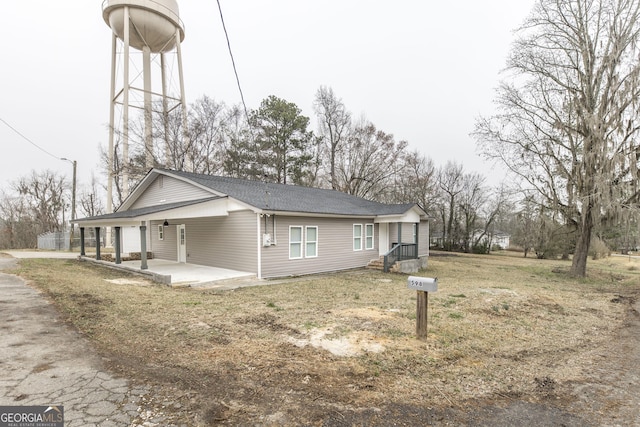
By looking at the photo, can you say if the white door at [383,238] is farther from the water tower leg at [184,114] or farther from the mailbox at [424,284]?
the water tower leg at [184,114]

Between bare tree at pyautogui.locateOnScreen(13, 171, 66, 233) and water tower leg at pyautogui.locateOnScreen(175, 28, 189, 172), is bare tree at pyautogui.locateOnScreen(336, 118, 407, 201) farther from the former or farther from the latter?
bare tree at pyautogui.locateOnScreen(13, 171, 66, 233)

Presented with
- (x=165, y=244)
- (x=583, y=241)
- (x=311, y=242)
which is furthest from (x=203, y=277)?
(x=583, y=241)

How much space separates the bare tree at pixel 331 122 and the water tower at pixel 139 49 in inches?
467

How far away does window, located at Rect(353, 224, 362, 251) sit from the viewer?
15047 mm

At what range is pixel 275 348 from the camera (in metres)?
4.22

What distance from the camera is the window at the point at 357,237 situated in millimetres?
15047

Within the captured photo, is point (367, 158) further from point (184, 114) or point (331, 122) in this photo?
point (184, 114)

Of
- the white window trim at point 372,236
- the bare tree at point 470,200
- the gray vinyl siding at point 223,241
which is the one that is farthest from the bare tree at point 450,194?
the gray vinyl siding at point 223,241

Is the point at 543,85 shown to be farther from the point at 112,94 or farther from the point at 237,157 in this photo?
the point at 112,94

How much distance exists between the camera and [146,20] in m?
19.9

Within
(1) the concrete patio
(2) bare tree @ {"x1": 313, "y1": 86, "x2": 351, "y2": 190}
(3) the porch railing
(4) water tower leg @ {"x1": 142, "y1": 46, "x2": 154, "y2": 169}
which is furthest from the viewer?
(2) bare tree @ {"x1": 313, "y1": 86, "x2": 351, "y2": 190}

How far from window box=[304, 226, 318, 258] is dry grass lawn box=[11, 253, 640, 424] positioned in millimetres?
4824

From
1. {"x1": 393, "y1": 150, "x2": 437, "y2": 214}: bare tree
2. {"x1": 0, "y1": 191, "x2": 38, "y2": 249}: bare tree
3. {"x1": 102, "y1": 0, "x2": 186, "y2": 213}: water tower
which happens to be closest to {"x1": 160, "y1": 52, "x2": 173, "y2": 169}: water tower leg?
{"x1": 102, "y1": 0, "x2": 186, "y2": 213}: water tower

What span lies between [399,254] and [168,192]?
11388 millimetres
